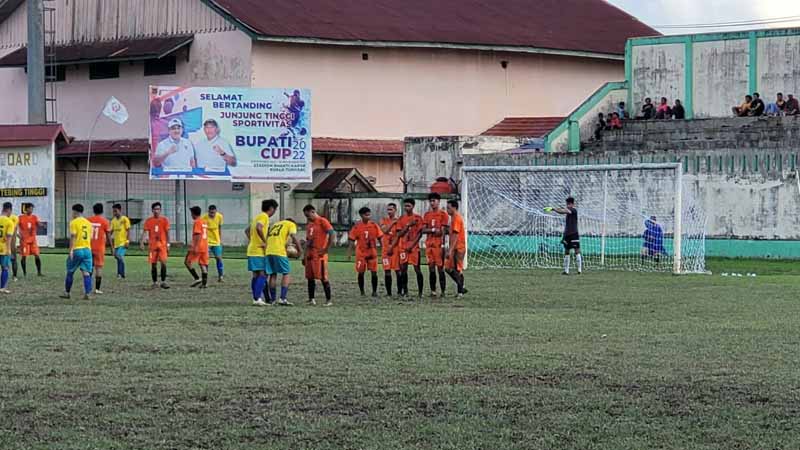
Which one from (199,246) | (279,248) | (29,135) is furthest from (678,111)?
(279,248)

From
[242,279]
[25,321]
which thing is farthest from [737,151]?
[25,321]

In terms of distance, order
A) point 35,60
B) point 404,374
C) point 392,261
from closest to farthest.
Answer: point 404,374 < point 392,261 < point 35,60

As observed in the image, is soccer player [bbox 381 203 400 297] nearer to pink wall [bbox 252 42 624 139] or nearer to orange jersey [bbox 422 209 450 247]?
orange jersey [bbox 422 209 450 247]

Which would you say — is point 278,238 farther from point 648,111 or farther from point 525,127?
point 525,127

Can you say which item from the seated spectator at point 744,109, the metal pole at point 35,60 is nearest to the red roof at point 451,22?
the metal pole at point 35,60

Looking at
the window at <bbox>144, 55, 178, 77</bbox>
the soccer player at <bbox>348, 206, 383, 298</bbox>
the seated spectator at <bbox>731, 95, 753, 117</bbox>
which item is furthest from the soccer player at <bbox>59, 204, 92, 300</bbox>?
the window at <bbox>144, 55, 178, 77</bbox>

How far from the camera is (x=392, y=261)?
25.5 meters

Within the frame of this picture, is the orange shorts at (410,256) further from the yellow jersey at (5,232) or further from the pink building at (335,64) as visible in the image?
the pink building at (335,64)

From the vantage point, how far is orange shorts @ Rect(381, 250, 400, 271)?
25.4 metres

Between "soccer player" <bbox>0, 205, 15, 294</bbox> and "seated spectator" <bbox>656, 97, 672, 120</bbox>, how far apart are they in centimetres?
2551

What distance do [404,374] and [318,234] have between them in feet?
29.8

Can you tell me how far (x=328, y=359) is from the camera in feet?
51.5

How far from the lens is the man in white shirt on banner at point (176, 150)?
44844 mm

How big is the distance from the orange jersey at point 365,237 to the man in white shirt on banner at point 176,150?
20.5m
